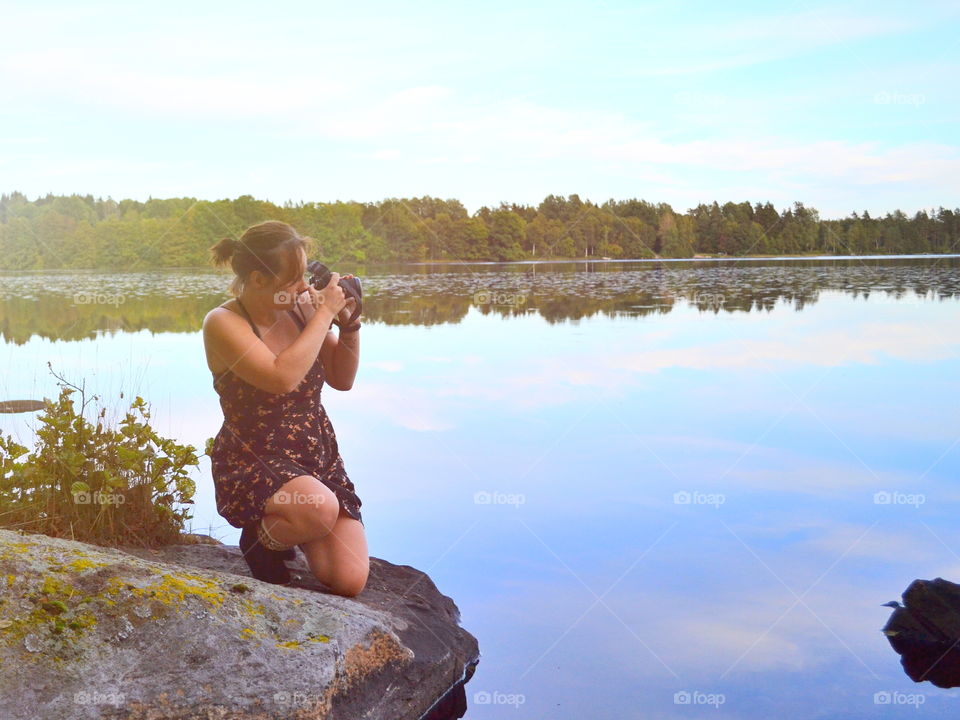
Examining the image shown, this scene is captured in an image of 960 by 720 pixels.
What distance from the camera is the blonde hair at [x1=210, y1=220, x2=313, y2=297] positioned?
370 cm

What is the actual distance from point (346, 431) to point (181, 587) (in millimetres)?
5651

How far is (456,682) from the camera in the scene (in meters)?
3.95

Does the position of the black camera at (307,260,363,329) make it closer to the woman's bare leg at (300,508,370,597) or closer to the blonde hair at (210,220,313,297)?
the blonde hair at (210,220,313,297)

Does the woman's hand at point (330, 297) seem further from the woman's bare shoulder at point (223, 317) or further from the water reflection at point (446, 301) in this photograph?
the water reflection at point (446, 301)

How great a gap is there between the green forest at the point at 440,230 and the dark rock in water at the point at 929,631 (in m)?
50.1

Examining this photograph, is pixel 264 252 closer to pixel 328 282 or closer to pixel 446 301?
pixel 328 282

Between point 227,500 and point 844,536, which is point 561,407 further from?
point 227,500

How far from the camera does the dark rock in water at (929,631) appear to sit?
4.09 m

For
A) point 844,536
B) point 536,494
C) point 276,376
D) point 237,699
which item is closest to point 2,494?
point 276,376

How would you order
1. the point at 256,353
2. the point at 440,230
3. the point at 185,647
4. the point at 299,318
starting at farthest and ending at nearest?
the point at 440,230
the point at 299,318
the point at 256,353
the point at 185,647

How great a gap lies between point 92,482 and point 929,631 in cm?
412

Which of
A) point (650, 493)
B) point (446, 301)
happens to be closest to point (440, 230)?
point (446, 301)

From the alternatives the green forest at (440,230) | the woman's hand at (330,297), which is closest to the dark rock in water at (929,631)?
the woman's hand at (330,297)

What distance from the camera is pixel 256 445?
3.81 meters
